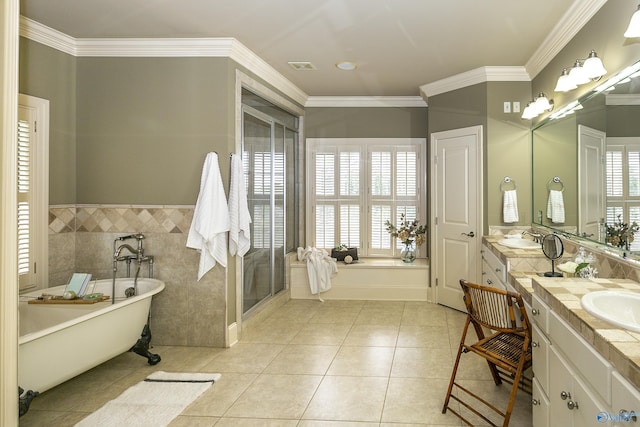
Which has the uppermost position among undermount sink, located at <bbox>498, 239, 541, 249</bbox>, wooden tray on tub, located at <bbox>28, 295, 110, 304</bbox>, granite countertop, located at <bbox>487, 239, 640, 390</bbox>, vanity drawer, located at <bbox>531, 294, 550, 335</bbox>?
undermount sink, located at <bbox>498, 239, 541, 249</bbox>

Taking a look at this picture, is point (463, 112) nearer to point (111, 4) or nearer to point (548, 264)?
point (548, 264)

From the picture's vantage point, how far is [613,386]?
51.3 inches

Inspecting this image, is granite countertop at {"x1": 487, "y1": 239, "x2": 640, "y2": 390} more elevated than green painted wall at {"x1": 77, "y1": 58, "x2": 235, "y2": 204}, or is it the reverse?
green painted wall at {"x1": 77, "y1": 58, "x2": 235, "y2": 204}

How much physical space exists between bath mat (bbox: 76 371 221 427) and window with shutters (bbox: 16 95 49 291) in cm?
132

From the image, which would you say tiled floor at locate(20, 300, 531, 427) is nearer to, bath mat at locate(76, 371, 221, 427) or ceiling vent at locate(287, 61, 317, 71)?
bath mat at locate(76, 371, 221, 427)

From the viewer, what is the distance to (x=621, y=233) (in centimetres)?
254

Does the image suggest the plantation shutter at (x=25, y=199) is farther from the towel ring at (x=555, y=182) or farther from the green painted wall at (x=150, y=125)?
the towel ring at (x=555, y=182)

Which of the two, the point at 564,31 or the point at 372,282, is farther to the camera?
the point at 372,282

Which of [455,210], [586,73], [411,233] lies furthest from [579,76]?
[411,233]

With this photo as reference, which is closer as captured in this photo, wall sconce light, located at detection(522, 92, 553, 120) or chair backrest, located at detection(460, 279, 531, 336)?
chair backrest, located at detection(460, 279, 531, 336)

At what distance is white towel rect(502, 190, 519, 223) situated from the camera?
4598 mm

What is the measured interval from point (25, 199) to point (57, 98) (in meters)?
0.88

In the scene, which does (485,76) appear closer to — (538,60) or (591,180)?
(538,60)

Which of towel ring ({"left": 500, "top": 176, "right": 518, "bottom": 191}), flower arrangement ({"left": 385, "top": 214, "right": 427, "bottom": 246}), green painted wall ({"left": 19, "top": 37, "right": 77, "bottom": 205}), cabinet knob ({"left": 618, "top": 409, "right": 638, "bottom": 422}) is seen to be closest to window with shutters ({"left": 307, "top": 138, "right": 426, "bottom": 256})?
flower arrangement ({"left": 385, "top": 214, "right": 427, "bottom": 246})
